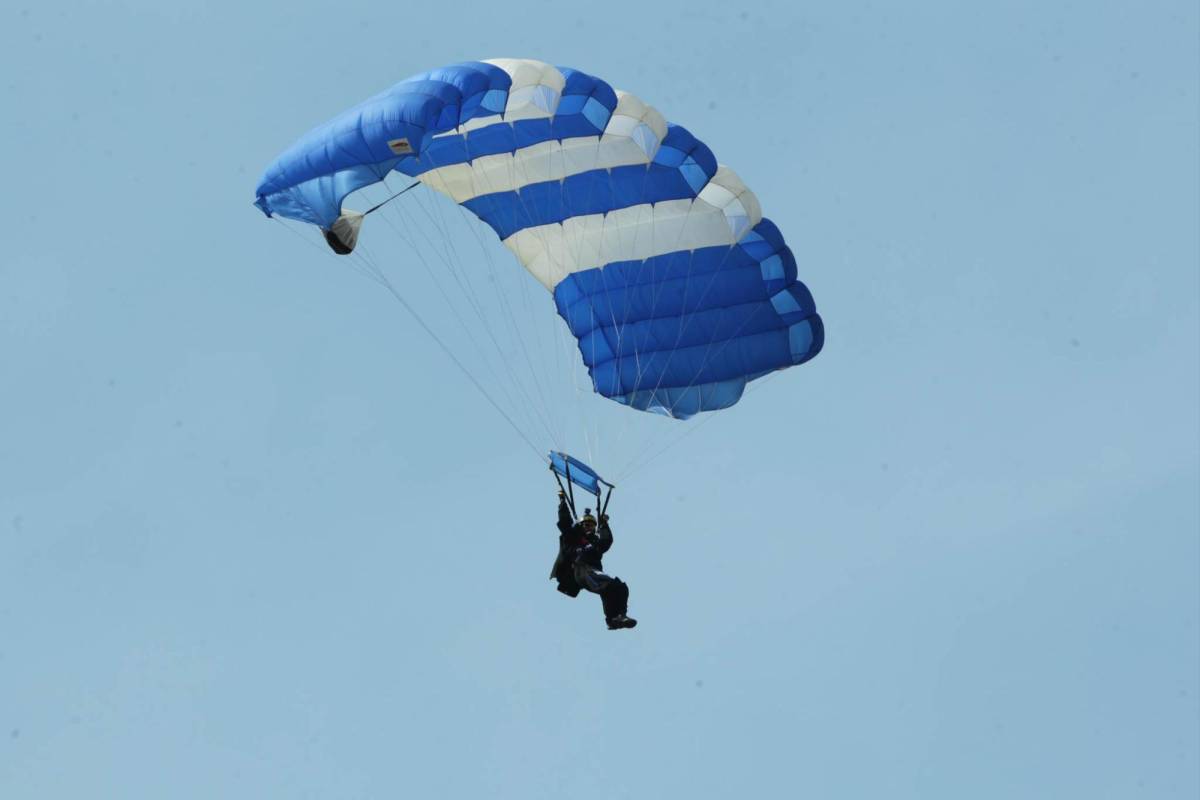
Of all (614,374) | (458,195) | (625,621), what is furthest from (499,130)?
(625,621)

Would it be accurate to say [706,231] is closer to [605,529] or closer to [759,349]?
[759,349]

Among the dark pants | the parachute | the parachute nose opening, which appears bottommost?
the dark pants

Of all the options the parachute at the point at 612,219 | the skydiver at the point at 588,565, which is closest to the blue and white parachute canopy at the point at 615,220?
the parachute at the point at 612,219

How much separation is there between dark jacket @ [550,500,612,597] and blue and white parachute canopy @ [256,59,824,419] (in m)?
2.74

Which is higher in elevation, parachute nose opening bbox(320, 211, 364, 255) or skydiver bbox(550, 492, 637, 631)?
parachute nose opening bbox(320, 211, 364, 255)

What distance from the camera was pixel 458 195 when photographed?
29.9m

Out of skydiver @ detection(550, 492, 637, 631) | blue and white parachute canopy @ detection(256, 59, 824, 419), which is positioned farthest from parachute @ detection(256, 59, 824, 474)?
skydiver @ detection(550, 492, 637, 631)

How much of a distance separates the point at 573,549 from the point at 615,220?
3.90m

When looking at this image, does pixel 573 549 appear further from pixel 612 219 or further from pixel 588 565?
pixel 612 219

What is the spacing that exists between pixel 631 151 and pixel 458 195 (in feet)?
7.84

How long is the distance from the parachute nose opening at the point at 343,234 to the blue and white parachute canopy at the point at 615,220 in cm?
2

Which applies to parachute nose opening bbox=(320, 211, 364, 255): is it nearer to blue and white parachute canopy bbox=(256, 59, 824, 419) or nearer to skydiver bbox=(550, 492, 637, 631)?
blue and white parachute canopy bbox=(256, 59, 824, 419)

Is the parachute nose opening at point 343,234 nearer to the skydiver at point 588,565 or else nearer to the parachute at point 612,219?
the parachute at point 612,219

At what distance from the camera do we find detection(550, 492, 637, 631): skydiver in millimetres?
27562
